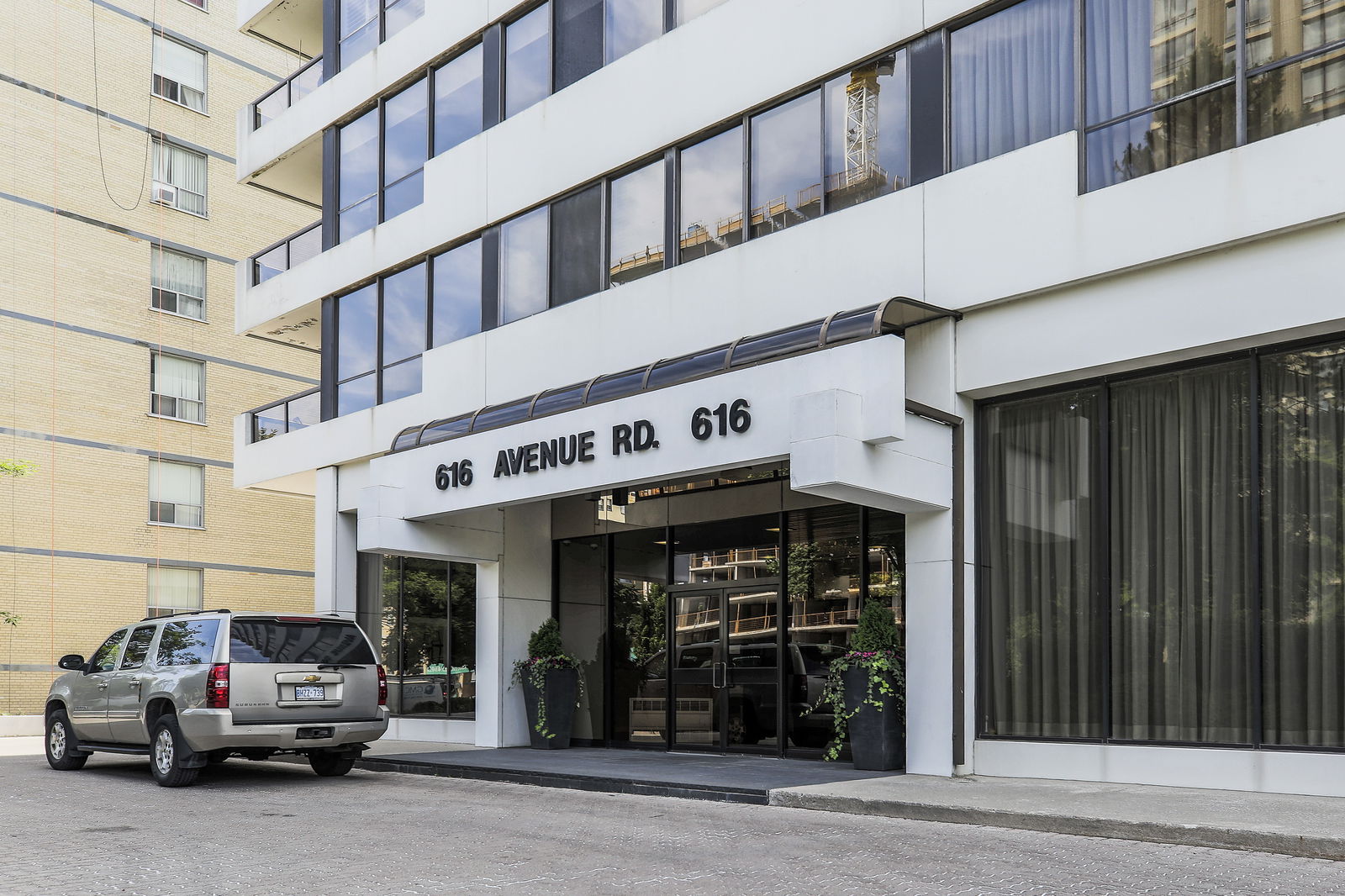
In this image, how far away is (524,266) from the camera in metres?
18.5

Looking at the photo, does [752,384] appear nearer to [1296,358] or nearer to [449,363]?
[1296,358]

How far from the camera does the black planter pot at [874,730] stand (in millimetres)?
12984

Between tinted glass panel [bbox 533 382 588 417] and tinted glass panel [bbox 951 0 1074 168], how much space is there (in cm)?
536

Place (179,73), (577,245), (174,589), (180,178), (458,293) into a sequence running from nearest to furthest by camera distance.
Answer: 1. (577,245)
2. (458,293)
3. (174,589)
4. (180,178)
5. (179,73)

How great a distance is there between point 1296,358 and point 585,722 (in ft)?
36.9

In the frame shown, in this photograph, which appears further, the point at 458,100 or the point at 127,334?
the point at 127,334

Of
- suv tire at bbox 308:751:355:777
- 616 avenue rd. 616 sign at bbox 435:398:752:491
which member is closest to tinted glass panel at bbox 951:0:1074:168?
616 avenue rd. 616 sign at bbox 435:398:752:491

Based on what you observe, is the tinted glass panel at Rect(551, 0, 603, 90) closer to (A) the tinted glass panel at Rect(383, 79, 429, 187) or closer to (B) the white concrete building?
(B) the white concrete building

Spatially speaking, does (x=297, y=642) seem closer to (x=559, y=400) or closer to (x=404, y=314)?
(x=559, y=400)

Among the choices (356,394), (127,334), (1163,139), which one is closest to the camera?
(1163,139)

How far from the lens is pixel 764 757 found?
610 inches

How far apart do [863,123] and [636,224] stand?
12.9ft

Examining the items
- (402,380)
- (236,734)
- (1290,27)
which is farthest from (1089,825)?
(402,380)

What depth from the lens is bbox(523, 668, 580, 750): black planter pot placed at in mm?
17859
